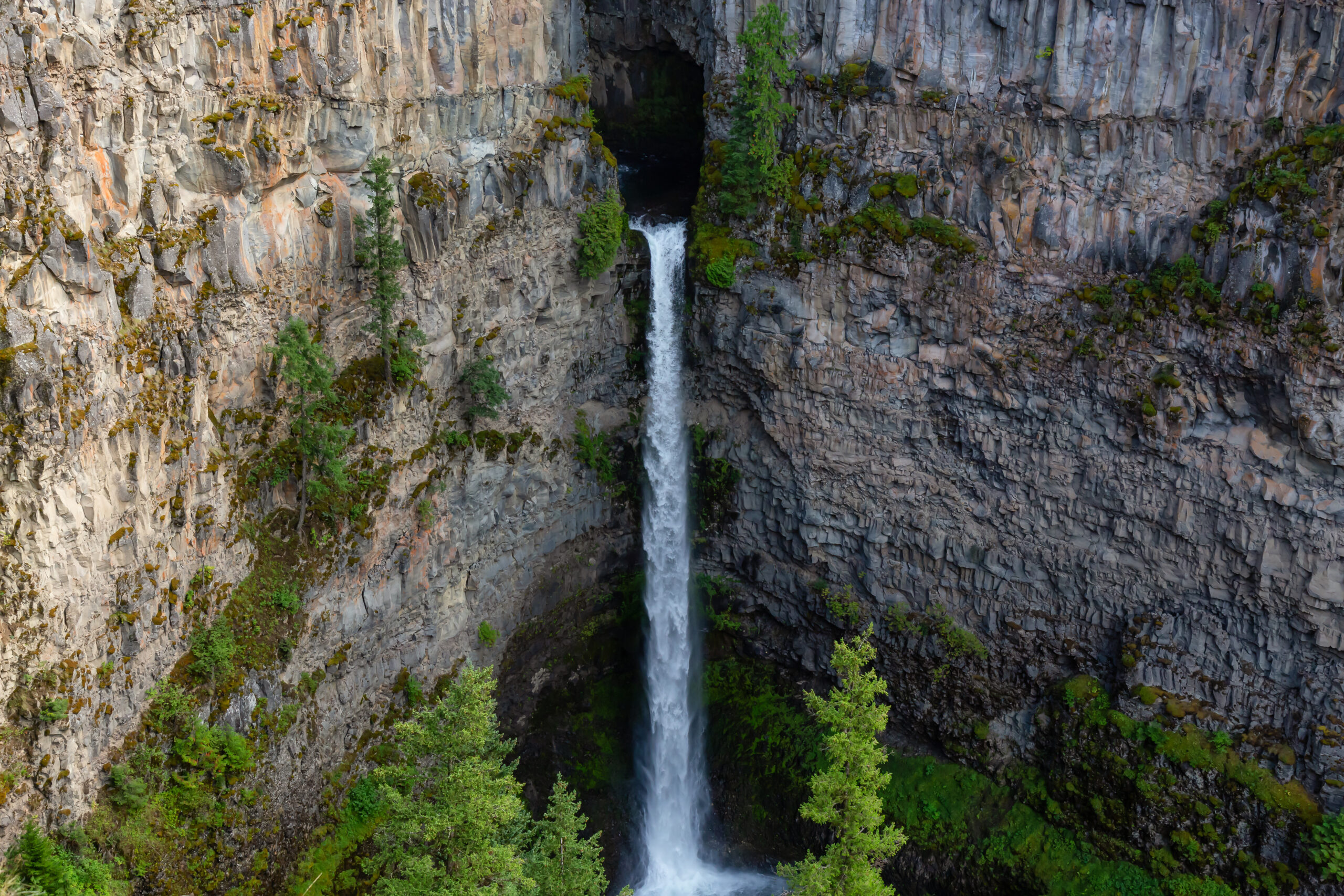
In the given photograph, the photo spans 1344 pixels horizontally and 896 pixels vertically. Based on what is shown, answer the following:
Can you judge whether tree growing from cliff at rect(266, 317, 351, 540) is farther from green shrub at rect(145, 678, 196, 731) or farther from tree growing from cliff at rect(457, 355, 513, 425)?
green shrub at rect(145, 678, 196, 731)

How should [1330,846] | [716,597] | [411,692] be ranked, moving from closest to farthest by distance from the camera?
[1330,846] < [411,692] < [716,597]

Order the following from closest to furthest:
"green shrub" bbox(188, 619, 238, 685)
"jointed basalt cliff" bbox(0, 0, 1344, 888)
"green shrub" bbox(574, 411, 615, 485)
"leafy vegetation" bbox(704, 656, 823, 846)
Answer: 1. "jointed basalt cliff" bbox(0, 0, 1344, 888)
2. "green shrub" bbox(188, 619, 238, 685)
3. "leafy vegetation" bbox(704, 656, 823, 846)
4. "green shrub" bbox(574, 411, 615, 485)

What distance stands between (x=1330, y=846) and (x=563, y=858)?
17553 millimetres

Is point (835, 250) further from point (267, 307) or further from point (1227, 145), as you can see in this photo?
point (267, 307)

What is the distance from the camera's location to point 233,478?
24.1 meters

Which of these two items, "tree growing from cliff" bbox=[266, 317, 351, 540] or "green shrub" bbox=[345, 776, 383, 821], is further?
"green shrub" bbox=[345, 776, 383, 821]

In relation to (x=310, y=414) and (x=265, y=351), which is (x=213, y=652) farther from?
(x=265, y=351)

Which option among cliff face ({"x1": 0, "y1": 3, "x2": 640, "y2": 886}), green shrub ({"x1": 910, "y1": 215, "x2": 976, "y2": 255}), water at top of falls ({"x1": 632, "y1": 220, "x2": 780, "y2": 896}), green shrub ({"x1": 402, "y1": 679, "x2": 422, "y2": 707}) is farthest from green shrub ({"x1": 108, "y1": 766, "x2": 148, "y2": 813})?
green shrub ({"x1": 910, "y1": 215, "x2": 976, "y2": 255})

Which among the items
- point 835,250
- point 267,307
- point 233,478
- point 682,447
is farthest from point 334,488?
point 835,250

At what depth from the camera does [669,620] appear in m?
34.5

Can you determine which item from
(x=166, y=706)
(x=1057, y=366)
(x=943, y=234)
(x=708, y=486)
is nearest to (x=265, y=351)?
(x=166, y=706)

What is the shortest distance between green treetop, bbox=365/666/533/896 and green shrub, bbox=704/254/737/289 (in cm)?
1415

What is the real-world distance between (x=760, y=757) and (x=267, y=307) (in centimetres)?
1873

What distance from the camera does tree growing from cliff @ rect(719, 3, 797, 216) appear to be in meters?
29.7
